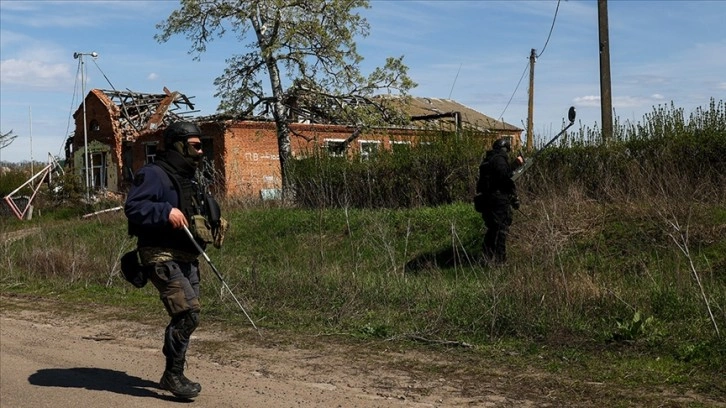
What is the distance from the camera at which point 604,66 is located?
59.9 feet

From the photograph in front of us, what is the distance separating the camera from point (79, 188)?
3603cm

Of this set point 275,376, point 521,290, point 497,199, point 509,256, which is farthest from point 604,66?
point 275,376

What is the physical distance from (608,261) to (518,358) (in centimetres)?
503

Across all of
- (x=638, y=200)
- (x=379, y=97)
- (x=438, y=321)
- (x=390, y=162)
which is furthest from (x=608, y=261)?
(x=379, y=97)

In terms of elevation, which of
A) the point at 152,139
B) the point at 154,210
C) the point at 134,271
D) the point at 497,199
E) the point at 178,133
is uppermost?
the point at 152,139

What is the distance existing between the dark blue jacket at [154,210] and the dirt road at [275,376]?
1305 mm

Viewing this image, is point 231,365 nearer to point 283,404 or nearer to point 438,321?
point 283,404

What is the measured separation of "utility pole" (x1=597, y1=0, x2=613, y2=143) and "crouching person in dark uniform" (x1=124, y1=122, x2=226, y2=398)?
1278 centimetres

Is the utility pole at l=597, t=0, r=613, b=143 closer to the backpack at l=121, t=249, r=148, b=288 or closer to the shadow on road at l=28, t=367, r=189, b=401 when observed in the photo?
the shadow on road at l=28, t=367, r=189, b=401

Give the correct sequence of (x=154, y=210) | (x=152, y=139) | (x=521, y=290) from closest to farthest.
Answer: (x=154, y=210)
(x=521, y=290)
(x=152, y=139)

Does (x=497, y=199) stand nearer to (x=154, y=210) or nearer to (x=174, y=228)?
(x=174, y=228)

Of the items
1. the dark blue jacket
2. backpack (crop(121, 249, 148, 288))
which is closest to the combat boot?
backpack (crop(121, 249, 148, 288))

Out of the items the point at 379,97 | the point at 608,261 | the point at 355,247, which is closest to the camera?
the point at 608,261

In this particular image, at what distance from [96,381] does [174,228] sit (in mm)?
1957
